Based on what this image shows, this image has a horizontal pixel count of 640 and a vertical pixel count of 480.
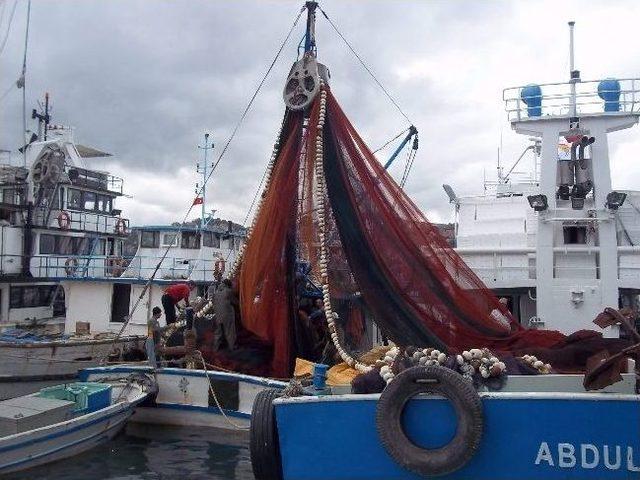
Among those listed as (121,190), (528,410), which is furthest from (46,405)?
(121,190)

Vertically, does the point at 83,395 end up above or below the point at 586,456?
below

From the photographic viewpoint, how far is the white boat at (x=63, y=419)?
8297mm

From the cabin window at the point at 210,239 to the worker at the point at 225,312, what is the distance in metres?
10.7

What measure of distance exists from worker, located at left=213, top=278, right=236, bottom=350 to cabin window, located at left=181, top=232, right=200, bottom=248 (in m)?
10.5

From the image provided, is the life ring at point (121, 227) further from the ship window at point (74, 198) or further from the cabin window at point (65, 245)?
the ship window at point (74, 198)

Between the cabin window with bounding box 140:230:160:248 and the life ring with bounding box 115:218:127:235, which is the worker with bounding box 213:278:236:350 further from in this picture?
the life ring with bounding box 115:218:127:235

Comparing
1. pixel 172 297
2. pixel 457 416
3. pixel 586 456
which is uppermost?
pixel 172 297

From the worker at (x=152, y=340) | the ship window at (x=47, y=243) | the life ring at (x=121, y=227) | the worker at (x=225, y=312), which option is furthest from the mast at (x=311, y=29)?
the life ring at (x=121, y=227)

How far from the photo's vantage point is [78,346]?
15000mm

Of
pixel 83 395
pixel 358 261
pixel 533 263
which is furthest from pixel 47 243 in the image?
pixel 358 261

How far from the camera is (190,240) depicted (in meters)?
20.5

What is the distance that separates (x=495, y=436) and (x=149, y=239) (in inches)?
653

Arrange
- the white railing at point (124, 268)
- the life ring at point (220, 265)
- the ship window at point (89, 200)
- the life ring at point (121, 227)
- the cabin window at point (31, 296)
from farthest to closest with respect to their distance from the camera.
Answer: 1. the life ring at point (121, 227)
2. the ship window at point (89, 200)
3. the cabin window at point (31, 296)
4. the white railing at point (124, 268)
5. the life ring at point (220, 265)

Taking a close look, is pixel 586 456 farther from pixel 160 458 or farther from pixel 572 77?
pixel 572 77
